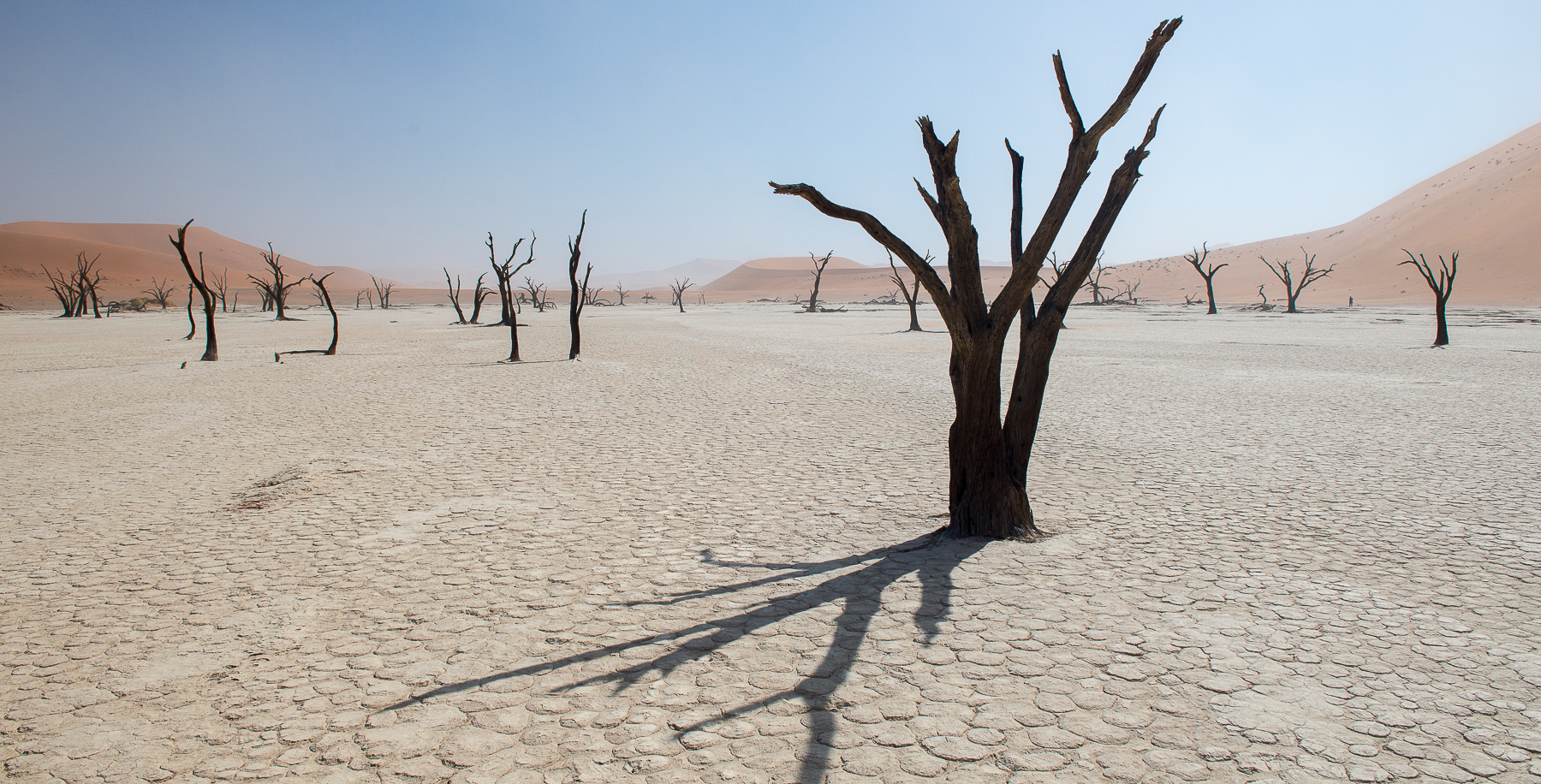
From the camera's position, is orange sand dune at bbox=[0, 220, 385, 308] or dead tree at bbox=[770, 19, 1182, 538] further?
orange sand dune at bbox=[0, 220, 385, 308]

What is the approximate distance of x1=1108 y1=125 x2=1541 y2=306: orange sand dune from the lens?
181 feet

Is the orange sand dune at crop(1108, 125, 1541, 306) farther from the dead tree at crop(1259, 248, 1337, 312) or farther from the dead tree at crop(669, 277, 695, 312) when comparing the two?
the dead tree at crop(669, 277, 695, 312)

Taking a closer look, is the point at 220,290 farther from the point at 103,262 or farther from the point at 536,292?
the point at 103,262

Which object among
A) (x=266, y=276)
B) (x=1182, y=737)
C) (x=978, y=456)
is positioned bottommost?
(x=1182, y=737)

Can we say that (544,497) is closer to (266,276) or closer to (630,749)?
(630,749)

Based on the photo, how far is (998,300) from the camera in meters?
5.20

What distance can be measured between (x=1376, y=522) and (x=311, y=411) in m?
12.3

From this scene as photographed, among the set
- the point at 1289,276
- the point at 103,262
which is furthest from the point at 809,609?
the point at 103,262

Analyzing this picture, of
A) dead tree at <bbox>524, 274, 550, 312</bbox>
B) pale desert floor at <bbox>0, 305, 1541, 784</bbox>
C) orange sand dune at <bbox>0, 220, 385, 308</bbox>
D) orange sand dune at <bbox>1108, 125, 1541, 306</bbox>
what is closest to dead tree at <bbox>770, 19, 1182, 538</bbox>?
pale desert floor at <bbox>0, 305, 1541, 784</bbox>

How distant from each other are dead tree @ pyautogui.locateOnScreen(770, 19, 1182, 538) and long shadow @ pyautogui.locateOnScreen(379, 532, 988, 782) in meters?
0.46

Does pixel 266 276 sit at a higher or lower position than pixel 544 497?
higher

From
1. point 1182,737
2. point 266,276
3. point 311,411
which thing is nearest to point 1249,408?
point 1182,737

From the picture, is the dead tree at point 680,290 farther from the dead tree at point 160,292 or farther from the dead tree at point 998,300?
the dead tree at point 998,300

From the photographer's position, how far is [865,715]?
3.25m
